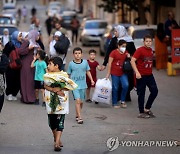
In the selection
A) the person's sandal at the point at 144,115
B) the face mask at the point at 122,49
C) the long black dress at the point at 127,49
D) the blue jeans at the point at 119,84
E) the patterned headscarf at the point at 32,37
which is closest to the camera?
the person's sandal at the point at 144,115

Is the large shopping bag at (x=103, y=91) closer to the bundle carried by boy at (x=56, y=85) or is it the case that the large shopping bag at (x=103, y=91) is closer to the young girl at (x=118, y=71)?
the young girl at (x=118, y=71)

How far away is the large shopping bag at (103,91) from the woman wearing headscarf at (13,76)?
2.13 m

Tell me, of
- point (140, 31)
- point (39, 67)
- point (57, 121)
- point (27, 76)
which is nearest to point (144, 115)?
point (39, 67)

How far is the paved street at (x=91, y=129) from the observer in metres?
10.7

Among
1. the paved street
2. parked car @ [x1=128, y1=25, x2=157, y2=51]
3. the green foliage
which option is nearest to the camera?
the green foliage

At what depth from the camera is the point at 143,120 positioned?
43.6 ft

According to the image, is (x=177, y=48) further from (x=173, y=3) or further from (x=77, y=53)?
(x=173, y=3)

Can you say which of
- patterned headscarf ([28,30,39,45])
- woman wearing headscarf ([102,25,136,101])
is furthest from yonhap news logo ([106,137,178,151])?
patterned headscarf ([28,30,39,45])

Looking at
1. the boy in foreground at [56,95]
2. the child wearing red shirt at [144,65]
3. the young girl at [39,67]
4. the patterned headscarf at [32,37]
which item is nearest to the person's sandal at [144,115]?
the child wearing red shirt at [144,65]

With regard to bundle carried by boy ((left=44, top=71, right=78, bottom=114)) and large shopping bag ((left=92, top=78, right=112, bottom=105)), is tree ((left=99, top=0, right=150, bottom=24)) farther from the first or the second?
bundle carried by boy ((left=44, top=71, right=78, bottom=114))

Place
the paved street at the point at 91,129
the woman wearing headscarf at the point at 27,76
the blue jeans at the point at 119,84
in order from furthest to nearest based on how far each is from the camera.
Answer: the woman wearing headscarf at the point at 27,76, the blue jeans at the point at 119,84, the paved street at the point at 91,129

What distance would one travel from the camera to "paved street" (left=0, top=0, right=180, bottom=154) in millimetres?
10719

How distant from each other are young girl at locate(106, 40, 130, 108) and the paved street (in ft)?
1.00

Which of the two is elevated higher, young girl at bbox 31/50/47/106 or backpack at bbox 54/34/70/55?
backpack at bbox 54/34/70/55
